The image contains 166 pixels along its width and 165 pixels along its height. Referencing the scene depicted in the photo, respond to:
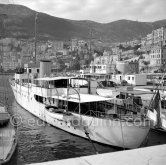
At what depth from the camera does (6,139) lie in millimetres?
14000

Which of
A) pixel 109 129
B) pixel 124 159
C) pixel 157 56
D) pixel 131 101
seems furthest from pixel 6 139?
pixel 157 56

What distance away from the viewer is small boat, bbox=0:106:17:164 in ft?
37.1

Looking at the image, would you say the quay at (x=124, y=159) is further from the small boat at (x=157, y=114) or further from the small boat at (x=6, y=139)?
the small boat at (x=157, y=114)

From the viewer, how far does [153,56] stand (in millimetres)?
102312

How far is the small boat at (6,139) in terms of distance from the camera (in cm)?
1132

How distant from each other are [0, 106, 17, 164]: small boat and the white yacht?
144 inches

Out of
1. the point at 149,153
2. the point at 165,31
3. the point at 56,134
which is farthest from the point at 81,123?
the point at 165,31

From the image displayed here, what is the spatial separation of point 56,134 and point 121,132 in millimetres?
6003

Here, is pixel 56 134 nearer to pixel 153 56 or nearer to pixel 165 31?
pixel 153 56

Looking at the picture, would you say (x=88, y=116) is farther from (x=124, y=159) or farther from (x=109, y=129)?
(x=124, y=159)

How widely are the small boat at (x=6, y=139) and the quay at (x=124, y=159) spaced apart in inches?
299


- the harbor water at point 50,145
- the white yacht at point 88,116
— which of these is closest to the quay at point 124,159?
the harbor water at point 50,145

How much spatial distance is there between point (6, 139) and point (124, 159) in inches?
445

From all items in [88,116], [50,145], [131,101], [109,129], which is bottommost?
[50,145]
